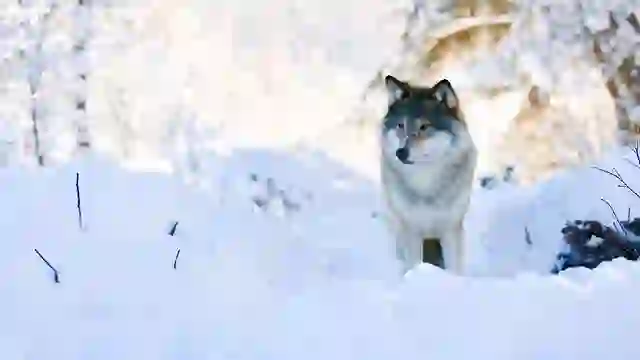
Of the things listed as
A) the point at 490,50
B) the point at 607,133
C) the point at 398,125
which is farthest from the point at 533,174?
the point at 398,125

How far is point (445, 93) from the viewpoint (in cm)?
468

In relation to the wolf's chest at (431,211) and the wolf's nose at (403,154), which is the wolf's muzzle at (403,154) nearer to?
the wolf's nose at (403,154)

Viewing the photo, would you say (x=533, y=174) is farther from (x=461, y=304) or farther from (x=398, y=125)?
(x=461, y=304)

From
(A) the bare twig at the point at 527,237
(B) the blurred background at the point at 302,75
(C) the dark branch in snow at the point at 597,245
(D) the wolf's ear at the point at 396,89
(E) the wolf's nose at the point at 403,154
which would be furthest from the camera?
(B) the blurred background at the point at 302,75

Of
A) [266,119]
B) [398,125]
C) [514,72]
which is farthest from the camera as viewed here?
[266,119]

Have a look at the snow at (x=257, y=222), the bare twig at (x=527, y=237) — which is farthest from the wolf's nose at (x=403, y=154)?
the bare twig at (x=527, y=237)

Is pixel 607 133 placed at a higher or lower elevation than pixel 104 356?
higher

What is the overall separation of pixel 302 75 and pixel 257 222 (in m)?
6.16

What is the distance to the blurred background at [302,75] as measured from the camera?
8.65m

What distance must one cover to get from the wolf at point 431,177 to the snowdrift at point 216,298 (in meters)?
0.80

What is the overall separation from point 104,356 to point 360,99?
8.65 meters

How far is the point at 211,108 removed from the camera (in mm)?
9906

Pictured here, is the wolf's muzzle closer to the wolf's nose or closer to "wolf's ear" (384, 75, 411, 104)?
the wolf's nose

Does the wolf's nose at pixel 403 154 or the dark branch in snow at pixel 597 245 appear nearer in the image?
the dark branch in snow at pixel 597 245
